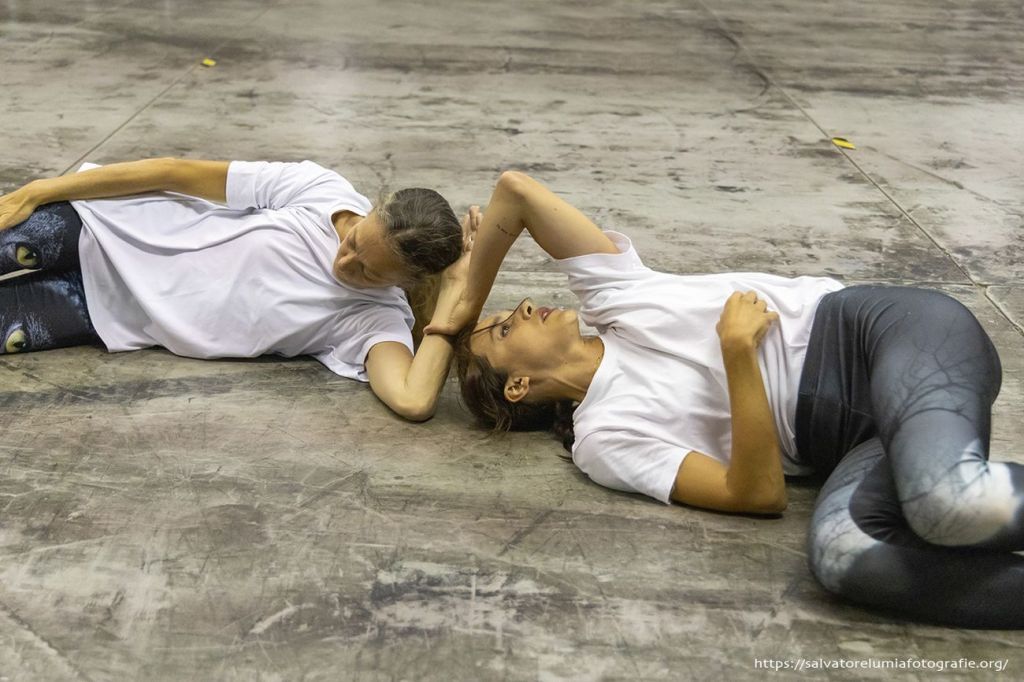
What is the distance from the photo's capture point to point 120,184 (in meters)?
2.86

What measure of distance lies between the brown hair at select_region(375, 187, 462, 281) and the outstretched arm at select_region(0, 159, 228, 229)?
573mm

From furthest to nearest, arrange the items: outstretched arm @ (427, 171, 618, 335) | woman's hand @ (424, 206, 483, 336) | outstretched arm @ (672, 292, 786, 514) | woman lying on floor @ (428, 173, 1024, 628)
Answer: woman's hand @ (424, 206, 483, 336)
outstretched arm @ (427, 171, 618, 335)
outstretched arm @ (672, 292, 786, 514)
woman lying on floor @ (428, 173, 1024, 628)

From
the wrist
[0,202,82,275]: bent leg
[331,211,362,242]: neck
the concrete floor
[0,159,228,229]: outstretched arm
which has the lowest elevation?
the concrete floor

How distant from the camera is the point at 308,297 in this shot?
2809mm

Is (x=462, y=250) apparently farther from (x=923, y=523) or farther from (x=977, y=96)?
(x=977, y=96)

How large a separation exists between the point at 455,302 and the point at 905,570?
4.19 ft

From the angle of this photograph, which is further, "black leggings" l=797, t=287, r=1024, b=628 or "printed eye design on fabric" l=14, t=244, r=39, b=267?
"printed eye design on fabric" l=14, t=244, r=39, b=267

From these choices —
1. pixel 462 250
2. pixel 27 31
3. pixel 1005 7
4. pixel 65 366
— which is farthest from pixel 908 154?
pixel 27 31

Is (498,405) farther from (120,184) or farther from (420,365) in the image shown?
(120,184)

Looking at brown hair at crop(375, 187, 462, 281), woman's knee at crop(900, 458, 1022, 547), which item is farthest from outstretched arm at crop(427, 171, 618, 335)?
woman's knee at crop(900, 458, 1022, 547)

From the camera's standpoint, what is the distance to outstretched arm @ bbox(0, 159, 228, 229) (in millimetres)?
2795

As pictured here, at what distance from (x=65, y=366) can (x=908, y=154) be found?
370 cm

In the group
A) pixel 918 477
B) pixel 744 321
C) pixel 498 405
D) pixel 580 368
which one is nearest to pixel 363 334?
pixel 498 405

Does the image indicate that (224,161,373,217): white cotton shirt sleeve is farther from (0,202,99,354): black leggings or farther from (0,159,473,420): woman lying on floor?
(0,202,99,354): black leggings
